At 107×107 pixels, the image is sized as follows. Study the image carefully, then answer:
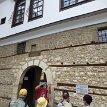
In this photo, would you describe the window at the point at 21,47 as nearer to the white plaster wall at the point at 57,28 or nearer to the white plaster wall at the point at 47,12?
the white plaster wall at the point at 57,28

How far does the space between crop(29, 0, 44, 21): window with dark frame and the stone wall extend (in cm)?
109

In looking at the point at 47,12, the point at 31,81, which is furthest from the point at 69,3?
the point at 31,81

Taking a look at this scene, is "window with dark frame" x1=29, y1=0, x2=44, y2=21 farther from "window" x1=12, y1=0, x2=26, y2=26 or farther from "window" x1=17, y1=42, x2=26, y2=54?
"window" x1=17, y1=42, x2=26, y2=54

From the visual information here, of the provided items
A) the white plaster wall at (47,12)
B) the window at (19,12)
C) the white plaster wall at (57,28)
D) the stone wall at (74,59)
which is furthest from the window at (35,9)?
the stone wall at (74,59)

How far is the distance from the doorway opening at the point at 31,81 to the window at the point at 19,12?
225cm

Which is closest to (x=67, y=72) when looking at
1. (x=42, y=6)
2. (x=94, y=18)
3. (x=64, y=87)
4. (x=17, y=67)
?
(x=64, y=87)

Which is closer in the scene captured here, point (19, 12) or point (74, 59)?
point (74, 59)

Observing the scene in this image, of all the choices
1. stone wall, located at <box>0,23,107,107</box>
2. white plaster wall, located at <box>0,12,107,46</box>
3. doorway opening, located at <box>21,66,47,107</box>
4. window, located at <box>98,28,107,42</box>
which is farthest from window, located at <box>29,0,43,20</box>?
window, located at <box>98,28,107,42</box>

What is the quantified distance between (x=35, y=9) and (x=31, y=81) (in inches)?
129

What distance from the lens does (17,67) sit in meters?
8.66

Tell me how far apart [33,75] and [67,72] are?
121 inches

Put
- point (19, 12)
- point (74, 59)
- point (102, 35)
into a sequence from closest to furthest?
point (102, 35) < point (74, 59) < point (19, 12)

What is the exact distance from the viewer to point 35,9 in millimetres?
8867

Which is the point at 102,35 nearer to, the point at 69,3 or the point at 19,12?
the point at 69,3
